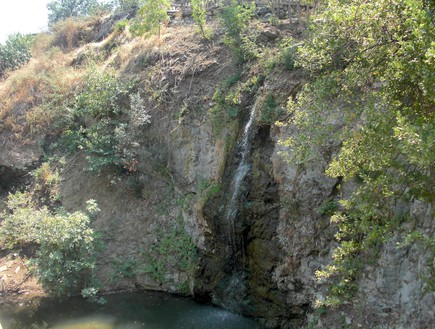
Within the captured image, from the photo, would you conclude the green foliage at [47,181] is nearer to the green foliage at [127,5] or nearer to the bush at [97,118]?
the bush at [97,118]

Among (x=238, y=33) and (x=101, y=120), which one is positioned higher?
(x=238, y=33)

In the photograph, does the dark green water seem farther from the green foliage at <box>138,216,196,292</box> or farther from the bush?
the bush

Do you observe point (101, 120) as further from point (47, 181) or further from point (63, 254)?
point (63, 254)

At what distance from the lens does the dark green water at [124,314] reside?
9.24 metres

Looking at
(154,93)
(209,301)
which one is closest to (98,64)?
(154,93)

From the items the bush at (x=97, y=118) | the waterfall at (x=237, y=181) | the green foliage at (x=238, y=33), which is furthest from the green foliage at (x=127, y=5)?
the waterfall at (x=237, y=181)

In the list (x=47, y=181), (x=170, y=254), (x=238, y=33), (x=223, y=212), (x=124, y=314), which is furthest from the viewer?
(x=47, y=181)

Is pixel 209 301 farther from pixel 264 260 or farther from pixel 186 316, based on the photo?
pixel 264 260

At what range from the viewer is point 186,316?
31.4 feet

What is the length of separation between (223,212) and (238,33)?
558cm

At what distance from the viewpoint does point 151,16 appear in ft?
49.3

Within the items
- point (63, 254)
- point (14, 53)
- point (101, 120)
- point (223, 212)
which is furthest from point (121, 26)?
point (223, 212)

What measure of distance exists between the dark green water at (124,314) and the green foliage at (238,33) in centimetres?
684

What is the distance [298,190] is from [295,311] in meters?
2.39
